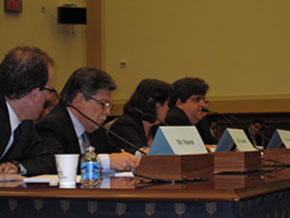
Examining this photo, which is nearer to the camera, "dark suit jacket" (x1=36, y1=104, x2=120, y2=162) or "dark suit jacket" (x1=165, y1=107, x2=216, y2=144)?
"dark suit jacket" (x1=36, y1=104, x2=120, y2=162)

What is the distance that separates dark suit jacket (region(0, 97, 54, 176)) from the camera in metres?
2.61

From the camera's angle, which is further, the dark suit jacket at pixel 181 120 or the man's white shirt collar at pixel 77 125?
the dark suit jacket at pixel 181 120

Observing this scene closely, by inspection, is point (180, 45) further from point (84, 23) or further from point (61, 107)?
point (61, 107)

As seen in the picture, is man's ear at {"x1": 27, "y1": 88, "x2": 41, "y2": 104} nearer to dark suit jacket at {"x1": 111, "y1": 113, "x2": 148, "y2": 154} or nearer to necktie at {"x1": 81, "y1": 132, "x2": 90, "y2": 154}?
necktie at {"x1": 81, "y1": 132, "x2": 90, "y2": 154}

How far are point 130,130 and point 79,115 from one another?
0.99 meters

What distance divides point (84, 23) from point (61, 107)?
6.04 meters

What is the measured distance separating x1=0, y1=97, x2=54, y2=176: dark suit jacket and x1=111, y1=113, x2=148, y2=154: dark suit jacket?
1.18 meters

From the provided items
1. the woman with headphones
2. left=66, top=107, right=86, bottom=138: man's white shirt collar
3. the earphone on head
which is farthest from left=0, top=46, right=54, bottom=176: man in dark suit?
the earphone on head

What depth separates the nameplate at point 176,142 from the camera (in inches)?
78.2

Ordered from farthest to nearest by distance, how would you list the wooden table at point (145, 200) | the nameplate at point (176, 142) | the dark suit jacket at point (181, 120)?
the dark suit jacket at point (181, 120)
the nameplate at point (176, 142)
the wooden table at point (145, 200)

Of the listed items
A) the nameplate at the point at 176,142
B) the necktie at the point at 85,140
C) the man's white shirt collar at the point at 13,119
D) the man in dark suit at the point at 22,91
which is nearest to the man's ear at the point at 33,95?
the man in dark suit at the point at 22,91

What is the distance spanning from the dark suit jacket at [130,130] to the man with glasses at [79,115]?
1.99 ft

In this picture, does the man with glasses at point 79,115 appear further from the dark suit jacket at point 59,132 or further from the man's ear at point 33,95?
the man's ear at point 33,95

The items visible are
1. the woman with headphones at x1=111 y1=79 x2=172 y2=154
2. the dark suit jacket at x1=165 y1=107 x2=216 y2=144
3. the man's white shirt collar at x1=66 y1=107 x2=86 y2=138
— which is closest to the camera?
the man's white shirt collar at x1=66 y1=107 x2=86 y2=138
